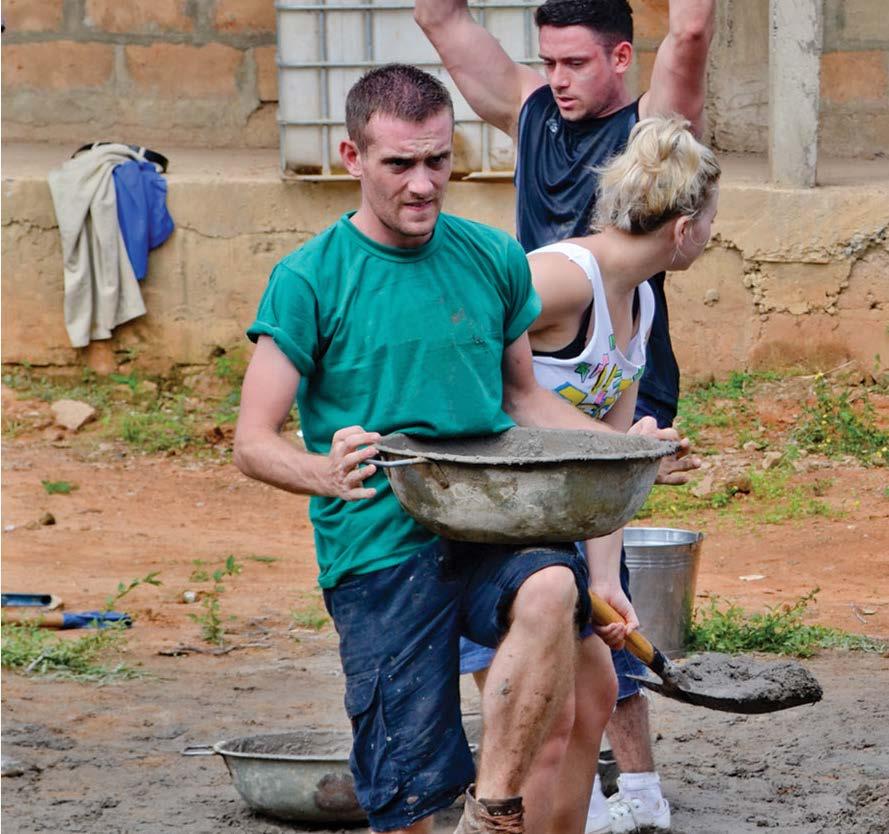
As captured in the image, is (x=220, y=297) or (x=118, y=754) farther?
(x=220, y=297)

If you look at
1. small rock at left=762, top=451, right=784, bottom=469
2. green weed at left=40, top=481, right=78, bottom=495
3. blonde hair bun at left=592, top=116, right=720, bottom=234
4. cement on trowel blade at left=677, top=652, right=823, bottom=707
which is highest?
blonde hair bun at left=592, top=116, right=720, bottom=234

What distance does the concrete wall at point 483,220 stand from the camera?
9180 millimetres

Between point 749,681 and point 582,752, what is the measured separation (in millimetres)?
735

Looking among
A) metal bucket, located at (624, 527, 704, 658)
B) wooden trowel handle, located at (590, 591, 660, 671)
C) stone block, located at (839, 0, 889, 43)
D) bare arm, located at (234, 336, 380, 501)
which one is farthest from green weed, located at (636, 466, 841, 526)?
bare arm, located at (234, 336, 380, 501)

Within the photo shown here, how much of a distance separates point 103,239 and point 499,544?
660 cm

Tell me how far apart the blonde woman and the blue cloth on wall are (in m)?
5.82

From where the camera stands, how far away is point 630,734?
4531 millimetres

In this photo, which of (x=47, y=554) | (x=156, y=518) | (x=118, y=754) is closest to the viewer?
(x=118, y=754)

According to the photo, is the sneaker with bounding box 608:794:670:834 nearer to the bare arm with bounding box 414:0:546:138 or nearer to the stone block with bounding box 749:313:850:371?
the bare arm with bounding box 414:0:546:138

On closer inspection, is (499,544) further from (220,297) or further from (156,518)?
(220,297)

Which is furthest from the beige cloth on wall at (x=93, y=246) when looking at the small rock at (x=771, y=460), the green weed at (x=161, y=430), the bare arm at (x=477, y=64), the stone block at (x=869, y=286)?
the bare arm at (x=477, y=64)

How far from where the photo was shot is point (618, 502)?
11.1 ft

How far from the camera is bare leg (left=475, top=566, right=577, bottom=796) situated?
3338 mm

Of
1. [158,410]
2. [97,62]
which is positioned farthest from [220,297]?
[97,62]
